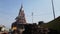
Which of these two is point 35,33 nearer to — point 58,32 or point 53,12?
point 58,32

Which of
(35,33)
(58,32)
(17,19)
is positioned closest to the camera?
(58,32)

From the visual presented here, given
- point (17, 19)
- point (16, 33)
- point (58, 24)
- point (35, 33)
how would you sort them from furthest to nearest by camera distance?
point (17, 19), point (16, 33), point (35, 33), point (58, 24)

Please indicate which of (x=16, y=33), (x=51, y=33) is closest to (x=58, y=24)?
(x=51, y=33)

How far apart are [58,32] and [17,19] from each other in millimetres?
27015

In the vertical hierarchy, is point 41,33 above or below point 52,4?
below

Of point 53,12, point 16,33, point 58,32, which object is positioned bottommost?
point 16,33

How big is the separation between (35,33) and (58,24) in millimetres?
2937

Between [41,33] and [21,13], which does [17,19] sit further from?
[41,33]

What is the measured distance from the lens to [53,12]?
2606 cm

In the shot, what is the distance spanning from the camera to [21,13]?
41656 mm

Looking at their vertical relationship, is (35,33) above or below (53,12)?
below

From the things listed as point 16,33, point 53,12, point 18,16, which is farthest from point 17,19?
point 53,12

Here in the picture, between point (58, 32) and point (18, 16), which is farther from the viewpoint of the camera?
point (18, 16)

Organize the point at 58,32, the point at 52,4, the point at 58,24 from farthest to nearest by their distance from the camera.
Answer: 1. the point at 52,4
2. the point at 58,24
3. the point at 58,32
